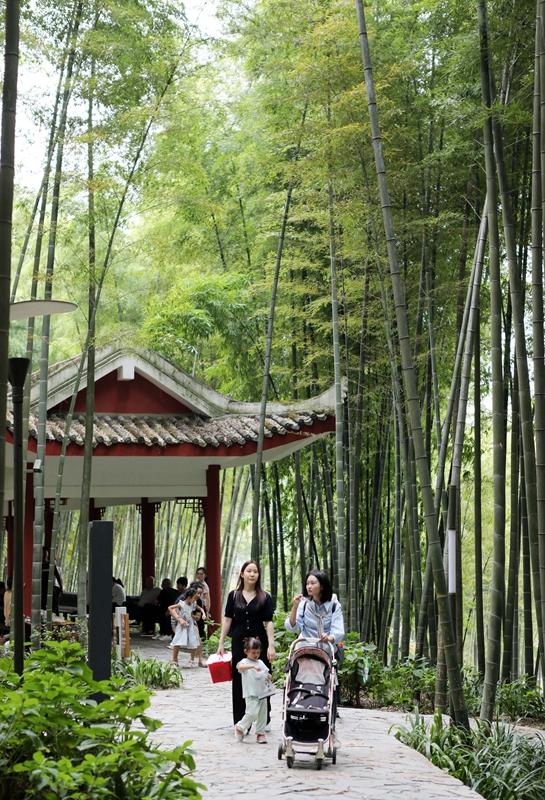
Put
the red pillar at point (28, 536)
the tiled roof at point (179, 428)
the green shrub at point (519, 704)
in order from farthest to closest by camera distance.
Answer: the tiled roof at point (179, 428), the red pillar at point (28, 536), the green shrub at point (519, 704)

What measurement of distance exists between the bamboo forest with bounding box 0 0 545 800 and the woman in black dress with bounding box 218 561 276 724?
0.02 meters

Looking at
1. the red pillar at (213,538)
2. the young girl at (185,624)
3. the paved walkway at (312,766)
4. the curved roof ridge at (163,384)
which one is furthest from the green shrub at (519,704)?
the red pillar at (213,538)

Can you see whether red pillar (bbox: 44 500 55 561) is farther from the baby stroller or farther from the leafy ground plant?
the baby stroller

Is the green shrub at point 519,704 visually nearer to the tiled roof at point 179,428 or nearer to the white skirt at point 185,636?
the white skirt at point 185,636

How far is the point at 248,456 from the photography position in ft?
32.7

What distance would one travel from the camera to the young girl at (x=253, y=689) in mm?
5277

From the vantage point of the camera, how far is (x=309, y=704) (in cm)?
483

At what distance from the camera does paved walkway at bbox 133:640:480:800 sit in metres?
4.32

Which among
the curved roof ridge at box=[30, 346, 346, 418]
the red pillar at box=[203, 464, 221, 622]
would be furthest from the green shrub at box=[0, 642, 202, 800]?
the red pillar at box=[203, 464, 221, 622]

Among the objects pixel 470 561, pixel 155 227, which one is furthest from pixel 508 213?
pixel 470 561

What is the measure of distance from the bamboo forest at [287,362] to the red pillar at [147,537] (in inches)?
2.5

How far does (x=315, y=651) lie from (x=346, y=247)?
422 cm

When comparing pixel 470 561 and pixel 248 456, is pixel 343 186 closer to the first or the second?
pixel 248 456

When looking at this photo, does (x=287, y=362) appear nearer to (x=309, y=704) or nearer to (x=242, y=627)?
(x=242, y=627)
